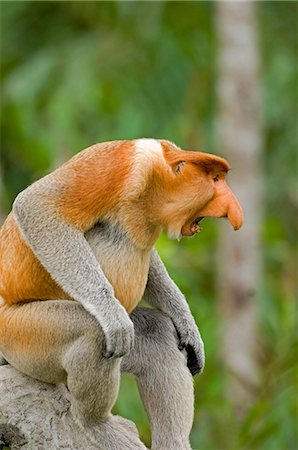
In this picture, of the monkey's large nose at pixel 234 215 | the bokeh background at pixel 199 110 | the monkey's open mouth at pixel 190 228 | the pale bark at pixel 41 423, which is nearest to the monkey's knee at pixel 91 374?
the pale bark at pixel 41 423

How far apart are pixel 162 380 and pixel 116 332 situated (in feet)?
1.79

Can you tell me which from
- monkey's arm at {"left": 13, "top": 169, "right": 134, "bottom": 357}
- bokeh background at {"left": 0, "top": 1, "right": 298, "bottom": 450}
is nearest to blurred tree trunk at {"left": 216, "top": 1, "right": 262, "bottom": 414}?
bokeh background at {"left": 0, "top": 1, "right": 298, "bottom": 450}

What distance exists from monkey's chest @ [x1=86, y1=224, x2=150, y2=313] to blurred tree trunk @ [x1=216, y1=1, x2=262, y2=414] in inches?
180

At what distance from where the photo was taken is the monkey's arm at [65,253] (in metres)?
3.61

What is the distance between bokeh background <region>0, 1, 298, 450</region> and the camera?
8453mm

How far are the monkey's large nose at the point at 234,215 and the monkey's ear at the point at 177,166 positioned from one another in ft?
0.78

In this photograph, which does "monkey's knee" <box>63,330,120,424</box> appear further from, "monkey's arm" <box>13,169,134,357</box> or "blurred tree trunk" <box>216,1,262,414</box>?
"blurred tree trunk" <box>216,1,262,414</box>

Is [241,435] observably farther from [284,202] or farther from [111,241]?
[284,202]

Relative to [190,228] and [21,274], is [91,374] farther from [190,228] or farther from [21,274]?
[190,228]

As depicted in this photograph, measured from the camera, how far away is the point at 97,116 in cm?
1296

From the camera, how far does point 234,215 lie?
356 cm

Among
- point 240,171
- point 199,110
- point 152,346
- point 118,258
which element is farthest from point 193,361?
point 199,110

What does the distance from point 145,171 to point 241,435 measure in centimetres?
231

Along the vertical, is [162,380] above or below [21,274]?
below
